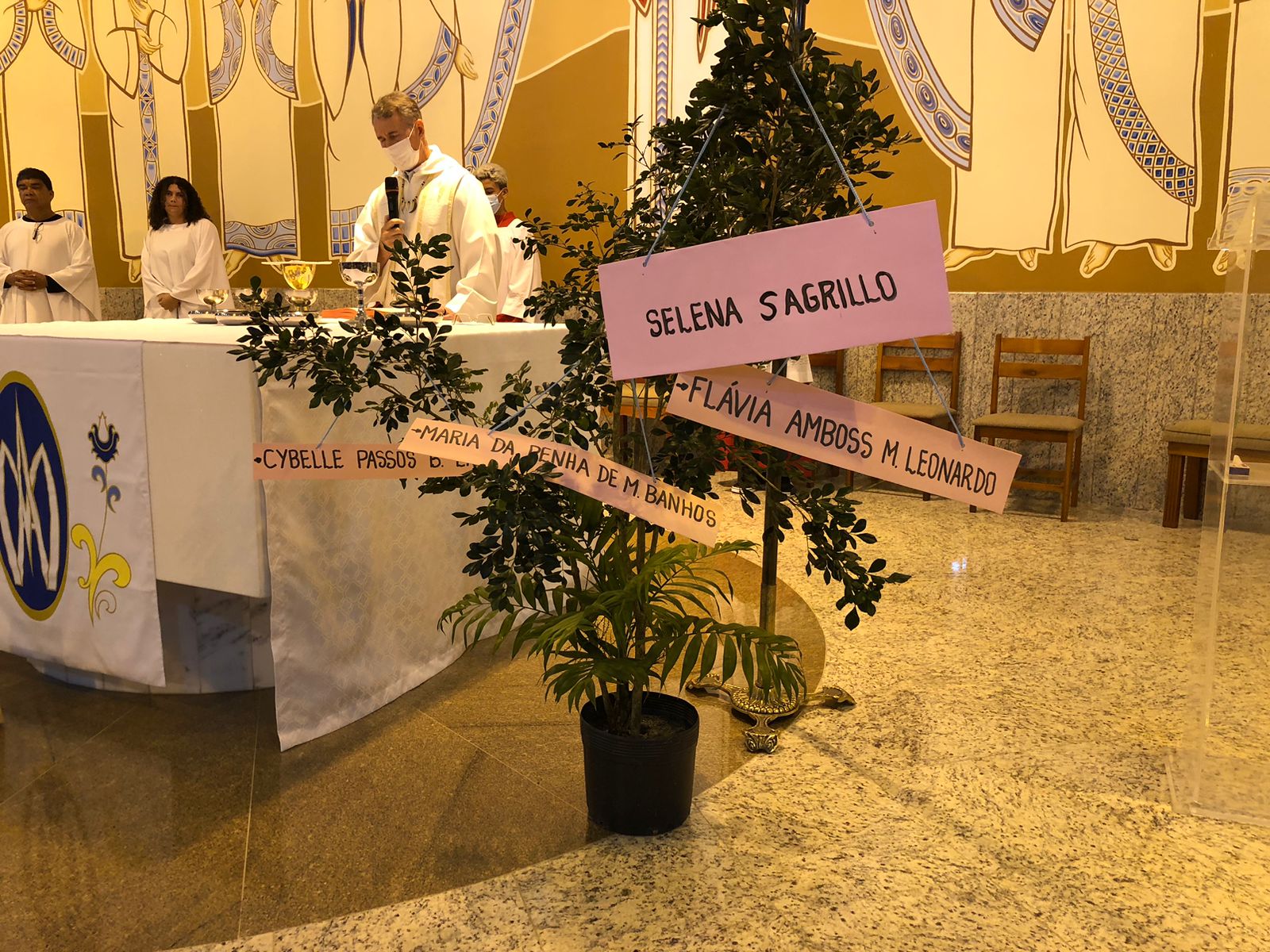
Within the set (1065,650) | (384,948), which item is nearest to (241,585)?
(384,948)

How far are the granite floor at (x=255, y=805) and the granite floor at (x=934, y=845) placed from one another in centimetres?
11

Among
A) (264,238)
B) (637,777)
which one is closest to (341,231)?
(264,238)

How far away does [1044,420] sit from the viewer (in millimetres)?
4699

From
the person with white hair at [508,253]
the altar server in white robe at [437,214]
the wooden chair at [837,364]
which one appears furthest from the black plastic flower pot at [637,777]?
the wooden chair at [837,364]

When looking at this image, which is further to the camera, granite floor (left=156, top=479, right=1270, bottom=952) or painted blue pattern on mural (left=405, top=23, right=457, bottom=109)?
painted blue pattern on mural (left=405, top=23, right=457, bottom=109)

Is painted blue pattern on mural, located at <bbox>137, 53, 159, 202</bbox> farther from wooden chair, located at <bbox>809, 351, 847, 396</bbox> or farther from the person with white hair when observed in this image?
wooden chair, located at <bbox>809, 351, 847, 396</bbox>

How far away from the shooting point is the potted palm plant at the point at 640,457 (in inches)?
63.6

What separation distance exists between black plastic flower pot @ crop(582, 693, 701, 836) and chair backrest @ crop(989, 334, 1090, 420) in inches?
144

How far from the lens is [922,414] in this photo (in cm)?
487

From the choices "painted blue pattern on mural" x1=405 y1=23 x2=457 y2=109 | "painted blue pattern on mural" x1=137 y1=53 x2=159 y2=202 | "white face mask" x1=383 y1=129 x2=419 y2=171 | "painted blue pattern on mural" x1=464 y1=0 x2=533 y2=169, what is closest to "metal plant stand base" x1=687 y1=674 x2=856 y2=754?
"white face mask" x1=383 y1=129 x2=419 y2=171

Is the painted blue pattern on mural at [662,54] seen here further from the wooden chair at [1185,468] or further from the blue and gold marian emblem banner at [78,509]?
the blue and gold marian emblem banner at [78,509]

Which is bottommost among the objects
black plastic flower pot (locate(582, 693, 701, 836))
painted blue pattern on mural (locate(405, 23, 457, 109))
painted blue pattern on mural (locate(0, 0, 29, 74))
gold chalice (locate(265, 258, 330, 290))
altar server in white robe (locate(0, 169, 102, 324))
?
black plastic flower pot (locate(582, 693, 701, 836))

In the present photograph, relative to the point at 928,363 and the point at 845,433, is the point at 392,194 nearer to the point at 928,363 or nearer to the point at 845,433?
the point at 845,433

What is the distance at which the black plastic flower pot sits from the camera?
1.83m
